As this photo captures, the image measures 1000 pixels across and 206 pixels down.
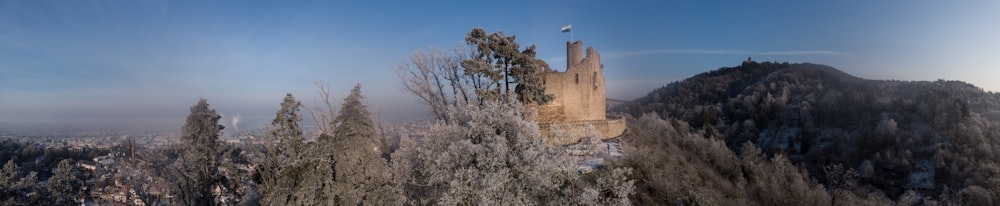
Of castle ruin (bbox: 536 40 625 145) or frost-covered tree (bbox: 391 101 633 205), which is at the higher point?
castle ruin (bbox: 536 40 625 145)

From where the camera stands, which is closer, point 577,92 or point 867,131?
point 577,92

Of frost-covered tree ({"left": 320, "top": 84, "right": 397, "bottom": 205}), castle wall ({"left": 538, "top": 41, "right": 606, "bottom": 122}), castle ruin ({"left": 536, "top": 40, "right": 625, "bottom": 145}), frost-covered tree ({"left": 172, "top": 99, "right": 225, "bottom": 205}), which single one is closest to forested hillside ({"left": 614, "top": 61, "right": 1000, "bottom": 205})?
castle ruin ({"left": 536, "top": 40, "right": 625, "bottom": 145})

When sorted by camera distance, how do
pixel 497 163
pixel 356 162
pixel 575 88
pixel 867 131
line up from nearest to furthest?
pixel 497 163, pixel 356 162, pixel 575 88, pixel 867 131

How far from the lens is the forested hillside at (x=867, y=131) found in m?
45.7

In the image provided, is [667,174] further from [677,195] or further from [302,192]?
[302,192]

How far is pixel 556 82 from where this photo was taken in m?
27.6

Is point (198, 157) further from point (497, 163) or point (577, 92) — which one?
point (577, 92)

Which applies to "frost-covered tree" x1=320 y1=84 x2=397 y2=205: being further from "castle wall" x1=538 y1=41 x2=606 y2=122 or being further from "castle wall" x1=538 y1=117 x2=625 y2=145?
"castle wall" x1=538 y1=41 x2=606 y2=122

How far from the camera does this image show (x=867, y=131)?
67.8 metres

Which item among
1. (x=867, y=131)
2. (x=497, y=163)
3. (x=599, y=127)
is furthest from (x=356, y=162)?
(x=867, y=131)

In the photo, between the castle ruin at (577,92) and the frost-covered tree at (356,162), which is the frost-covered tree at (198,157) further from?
the castle ruin at (577,92)

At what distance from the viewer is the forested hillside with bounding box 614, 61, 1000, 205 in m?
45.7

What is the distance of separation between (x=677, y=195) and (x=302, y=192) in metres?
14.4

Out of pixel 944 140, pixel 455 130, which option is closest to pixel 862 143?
pixel 944 140
